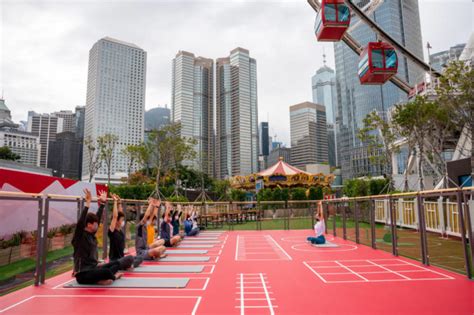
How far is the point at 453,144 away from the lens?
86.7 ft

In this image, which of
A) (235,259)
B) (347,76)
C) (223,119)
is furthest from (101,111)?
(235,259)

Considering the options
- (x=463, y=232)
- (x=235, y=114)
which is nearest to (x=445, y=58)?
(x=463, y=232)

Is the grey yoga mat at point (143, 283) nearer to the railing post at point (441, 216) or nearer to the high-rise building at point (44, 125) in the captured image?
the railing post at point (441, 216)

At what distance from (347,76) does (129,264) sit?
4198 inches

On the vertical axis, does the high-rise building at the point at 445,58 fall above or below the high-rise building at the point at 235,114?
below

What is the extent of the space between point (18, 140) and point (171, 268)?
→ 108833mm

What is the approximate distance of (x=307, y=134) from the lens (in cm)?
15325

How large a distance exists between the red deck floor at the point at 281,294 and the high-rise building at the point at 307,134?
14464cm

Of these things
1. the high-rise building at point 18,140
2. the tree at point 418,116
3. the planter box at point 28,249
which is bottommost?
the planter box at point 28,249

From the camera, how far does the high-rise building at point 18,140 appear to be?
92.1m

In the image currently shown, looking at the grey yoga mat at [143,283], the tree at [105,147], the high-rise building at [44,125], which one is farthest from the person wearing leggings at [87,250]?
the high-rise building at [44,125]

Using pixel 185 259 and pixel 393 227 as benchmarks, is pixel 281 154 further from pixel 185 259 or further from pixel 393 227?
pixel 185 259

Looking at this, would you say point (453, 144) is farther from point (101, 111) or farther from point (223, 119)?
point (101, 111)

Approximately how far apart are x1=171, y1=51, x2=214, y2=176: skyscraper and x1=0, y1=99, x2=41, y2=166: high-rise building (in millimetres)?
45453
